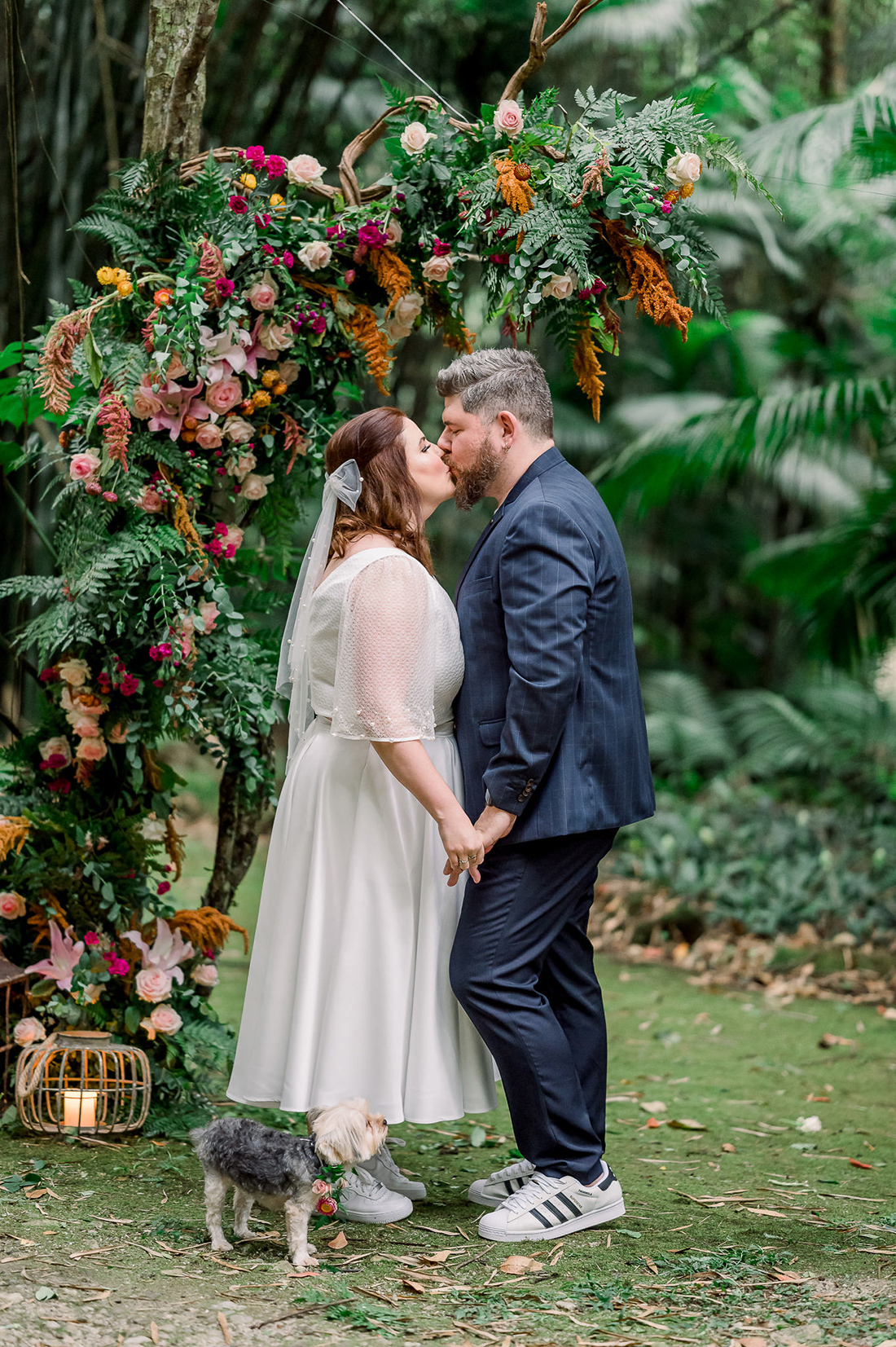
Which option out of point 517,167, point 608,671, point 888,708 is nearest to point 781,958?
point 888,708

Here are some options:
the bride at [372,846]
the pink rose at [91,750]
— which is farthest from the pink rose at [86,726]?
the bride at [372,846]

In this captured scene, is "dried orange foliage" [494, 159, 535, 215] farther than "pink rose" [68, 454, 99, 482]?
No

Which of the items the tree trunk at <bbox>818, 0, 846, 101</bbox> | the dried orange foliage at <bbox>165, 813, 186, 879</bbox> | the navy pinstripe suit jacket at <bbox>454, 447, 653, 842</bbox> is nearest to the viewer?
the navy pinstripe suit jacket at <bbox>454, 447, 653, 842</bbox>

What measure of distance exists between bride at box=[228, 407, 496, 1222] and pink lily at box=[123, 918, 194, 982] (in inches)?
23.4

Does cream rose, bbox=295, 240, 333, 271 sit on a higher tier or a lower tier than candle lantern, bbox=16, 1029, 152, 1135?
higher

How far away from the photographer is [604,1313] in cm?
239

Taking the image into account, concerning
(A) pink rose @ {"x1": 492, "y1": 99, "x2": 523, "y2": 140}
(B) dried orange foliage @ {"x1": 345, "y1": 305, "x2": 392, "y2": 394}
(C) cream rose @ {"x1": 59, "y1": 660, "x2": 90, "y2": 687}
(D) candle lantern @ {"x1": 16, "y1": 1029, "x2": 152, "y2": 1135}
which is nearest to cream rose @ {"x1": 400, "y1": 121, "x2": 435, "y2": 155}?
(A) pink rose @ {"x1": 492, "y1": 99, "x2": 523, "y2": 140}

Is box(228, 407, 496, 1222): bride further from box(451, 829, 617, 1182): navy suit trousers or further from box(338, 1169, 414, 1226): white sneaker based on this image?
box(451, 829, 617, 1182): navy suit trousers

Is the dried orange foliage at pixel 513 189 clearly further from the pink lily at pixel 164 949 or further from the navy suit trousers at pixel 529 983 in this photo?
the pink lily at pixel 164 949

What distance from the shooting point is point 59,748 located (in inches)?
136

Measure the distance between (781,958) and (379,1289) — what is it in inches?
147

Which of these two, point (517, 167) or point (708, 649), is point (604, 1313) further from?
point (708, 649)

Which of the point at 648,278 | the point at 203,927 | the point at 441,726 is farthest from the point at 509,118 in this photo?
the point at 203,927

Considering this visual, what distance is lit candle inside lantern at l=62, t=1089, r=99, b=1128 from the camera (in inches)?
130
